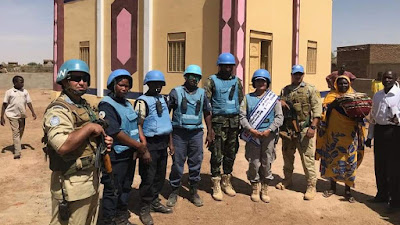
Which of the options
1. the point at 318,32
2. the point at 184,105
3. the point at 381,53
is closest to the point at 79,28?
the point at 318,32

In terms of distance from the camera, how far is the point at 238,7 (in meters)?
9.56

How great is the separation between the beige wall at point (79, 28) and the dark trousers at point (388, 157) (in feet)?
38.7

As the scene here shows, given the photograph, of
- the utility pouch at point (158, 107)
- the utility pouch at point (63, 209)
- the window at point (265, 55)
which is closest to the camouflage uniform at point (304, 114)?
the utility pouch at point (158, 107)

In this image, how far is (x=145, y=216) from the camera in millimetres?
4102

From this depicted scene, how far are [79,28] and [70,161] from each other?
13.7 meters

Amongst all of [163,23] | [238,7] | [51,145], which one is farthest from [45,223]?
[163,23]

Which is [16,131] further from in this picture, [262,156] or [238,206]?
[262,156]

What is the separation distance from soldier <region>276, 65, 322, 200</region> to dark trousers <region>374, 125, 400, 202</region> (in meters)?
0.87

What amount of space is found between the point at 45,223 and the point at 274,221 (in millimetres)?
2855

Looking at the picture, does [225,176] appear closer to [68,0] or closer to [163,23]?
[163,23]

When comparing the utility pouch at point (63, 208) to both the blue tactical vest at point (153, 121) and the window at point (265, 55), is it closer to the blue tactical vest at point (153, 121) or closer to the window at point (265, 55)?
the blue tactical vest at point (153, 121)

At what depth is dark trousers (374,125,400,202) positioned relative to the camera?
4539mm

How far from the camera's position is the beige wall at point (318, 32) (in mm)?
12422

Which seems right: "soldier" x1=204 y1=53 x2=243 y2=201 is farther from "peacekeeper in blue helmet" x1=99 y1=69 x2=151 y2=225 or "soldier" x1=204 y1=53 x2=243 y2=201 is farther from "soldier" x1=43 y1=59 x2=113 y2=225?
"soldier" x1=43 y1=59 x2=113 y2=225
